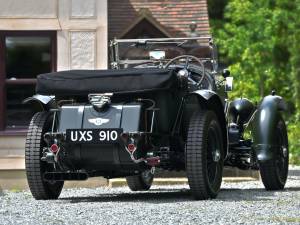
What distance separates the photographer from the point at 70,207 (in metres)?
11.2

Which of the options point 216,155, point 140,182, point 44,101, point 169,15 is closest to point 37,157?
point 44,101

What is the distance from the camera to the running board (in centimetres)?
1191

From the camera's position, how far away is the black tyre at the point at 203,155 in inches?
460

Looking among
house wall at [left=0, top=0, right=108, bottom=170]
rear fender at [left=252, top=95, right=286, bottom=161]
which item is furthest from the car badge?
house wall at [left=0, top=0, right=108, bottom=170]

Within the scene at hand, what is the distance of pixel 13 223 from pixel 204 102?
3.47m

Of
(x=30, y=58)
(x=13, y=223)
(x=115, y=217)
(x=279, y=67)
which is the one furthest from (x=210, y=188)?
(x=279, y=67)

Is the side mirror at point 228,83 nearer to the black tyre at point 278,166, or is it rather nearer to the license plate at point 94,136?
the black tyre at point 278,166

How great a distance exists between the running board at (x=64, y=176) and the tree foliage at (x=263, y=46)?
2197 cm

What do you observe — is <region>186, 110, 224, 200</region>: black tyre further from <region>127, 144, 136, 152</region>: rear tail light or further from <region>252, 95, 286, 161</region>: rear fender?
<region>252, 95, 286, 161</region>: rear fender

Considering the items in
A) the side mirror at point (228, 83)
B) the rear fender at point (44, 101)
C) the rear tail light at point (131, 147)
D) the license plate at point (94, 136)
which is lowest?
the rear tail light at point (131, 147)

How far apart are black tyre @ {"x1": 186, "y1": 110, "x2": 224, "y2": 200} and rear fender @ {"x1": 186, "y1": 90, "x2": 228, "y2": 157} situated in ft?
0.43

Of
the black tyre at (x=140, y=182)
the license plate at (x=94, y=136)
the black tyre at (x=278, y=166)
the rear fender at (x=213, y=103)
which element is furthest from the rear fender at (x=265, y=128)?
the license plate at (x=94, y=136)

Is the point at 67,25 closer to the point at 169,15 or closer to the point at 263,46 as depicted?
the point at 169,15

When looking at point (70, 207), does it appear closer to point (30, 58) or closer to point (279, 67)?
point (30, 58)
